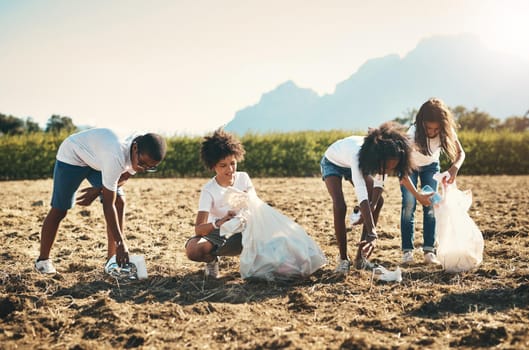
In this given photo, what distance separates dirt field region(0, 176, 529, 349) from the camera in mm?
2488

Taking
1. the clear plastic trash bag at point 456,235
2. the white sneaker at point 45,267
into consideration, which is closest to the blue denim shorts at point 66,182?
the white sneaker at point 45,267

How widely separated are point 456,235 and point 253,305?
1770 mm

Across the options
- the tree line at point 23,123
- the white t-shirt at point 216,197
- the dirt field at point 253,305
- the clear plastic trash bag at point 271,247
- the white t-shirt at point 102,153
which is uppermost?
the tree line at point 23,123

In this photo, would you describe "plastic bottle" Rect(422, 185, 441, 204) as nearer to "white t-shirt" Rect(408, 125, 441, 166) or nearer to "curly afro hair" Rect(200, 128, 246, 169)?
"white t-shirt" Rect(408, 125, 441, 166)

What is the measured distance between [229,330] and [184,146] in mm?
14233

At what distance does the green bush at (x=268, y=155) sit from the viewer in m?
16.0

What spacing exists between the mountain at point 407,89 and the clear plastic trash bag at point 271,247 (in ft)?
434

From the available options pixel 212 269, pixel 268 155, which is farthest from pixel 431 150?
pixel 268 155

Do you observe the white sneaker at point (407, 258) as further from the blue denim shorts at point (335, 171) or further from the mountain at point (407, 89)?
the mountain at point (407, 89)

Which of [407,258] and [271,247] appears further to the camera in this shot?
[407,258]

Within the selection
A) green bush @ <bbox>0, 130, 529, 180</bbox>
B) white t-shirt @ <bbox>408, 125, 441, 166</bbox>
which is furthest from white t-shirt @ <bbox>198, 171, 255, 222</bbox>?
green bush @ <bbox>0, 130, 529, 180</bbox>

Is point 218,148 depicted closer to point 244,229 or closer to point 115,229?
point 244,229

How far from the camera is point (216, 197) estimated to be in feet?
11.9

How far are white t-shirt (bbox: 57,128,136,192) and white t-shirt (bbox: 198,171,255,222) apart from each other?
1.93 ft
